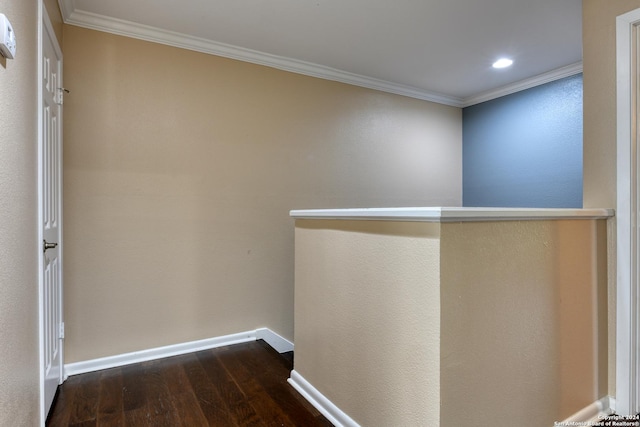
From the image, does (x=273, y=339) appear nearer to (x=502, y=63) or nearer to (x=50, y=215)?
(x=50, y=215)

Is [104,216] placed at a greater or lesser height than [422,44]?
lesser

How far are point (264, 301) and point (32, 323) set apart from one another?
169 centimetres

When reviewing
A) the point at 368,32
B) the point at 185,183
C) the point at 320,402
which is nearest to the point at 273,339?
the point at 320,402

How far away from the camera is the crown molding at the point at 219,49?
227 centimetres

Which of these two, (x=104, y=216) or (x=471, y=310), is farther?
(x=104, y=216)

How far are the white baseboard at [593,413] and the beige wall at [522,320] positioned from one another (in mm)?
26

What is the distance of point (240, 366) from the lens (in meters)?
2.37

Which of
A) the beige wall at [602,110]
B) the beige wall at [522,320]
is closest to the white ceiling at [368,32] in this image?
the beige wall at [602,110]

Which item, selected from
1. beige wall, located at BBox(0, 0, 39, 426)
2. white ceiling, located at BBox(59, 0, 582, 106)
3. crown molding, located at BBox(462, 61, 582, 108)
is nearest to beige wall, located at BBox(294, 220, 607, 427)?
beige wall, located at BBox(0, 0, 39, 426)

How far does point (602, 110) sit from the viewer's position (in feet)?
6.13

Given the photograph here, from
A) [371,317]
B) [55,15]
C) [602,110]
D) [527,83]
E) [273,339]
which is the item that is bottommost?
[273,339]

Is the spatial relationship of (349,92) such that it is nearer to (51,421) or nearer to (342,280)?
(342,280)

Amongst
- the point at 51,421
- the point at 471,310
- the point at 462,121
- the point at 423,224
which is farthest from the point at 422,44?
the point at 51,421

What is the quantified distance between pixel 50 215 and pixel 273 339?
71.1 inches
